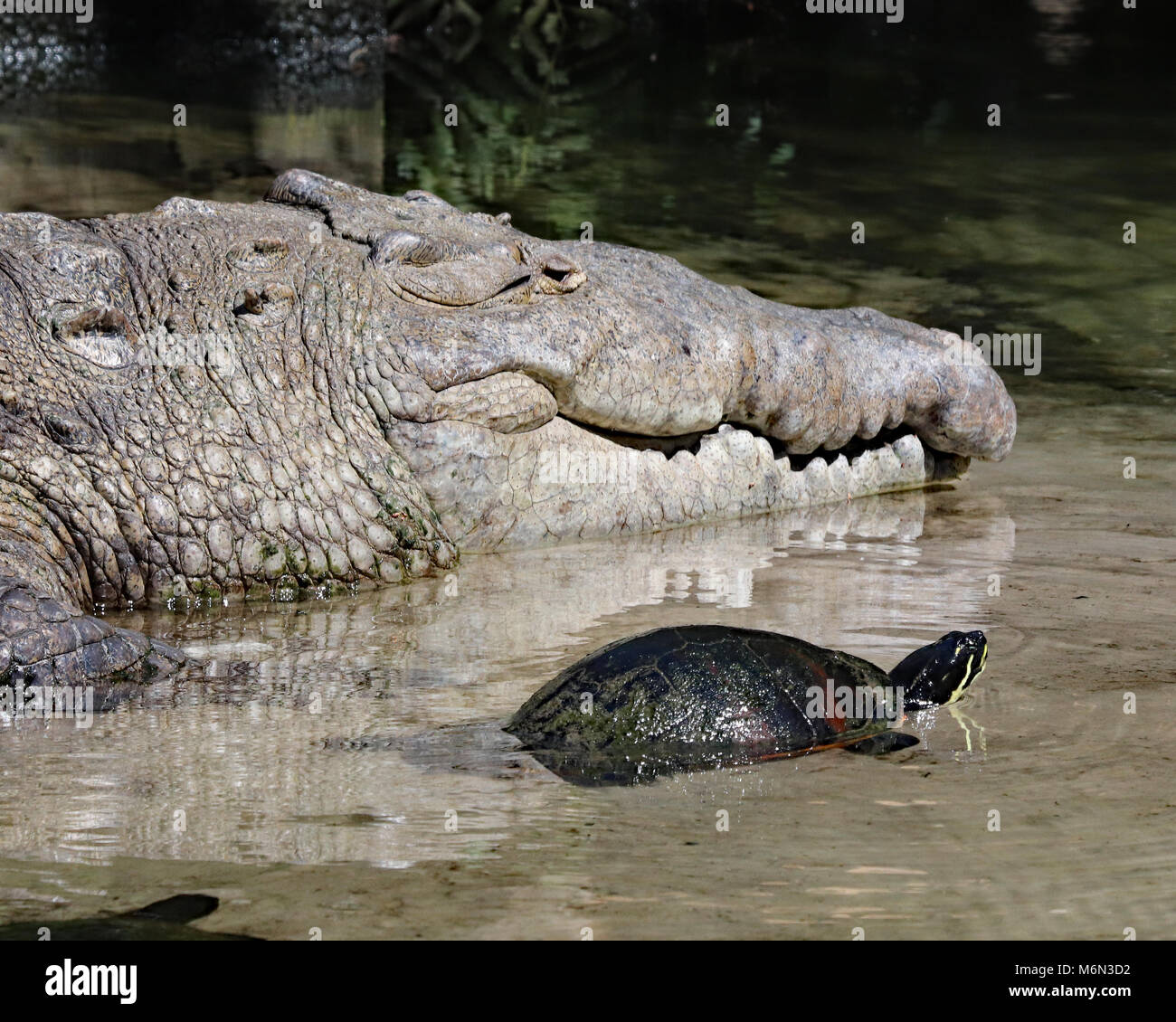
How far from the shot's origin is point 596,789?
12.1ft

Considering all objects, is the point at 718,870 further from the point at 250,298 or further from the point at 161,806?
the point at 250,298

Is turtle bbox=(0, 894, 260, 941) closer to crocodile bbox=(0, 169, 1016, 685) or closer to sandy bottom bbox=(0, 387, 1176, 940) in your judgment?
sandy bottom bbox=(0, 387, 1176, 940)

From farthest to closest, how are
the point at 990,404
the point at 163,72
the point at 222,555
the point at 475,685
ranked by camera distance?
the point at 163,72 → the point at 990,404 → the point at 222,555 → the point at 475,685

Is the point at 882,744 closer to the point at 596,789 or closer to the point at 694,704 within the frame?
the point at 694,704

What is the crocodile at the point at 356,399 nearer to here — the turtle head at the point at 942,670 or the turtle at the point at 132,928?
the turtle at the point at 132,928

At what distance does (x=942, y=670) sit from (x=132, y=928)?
217cm

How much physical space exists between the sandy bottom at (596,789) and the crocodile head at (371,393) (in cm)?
24

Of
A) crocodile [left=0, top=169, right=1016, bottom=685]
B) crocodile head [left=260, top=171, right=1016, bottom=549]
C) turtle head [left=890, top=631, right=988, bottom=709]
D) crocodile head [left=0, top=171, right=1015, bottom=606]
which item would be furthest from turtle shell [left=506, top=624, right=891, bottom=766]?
crocodile head [left=260, top=171, right=1016, bottom=549]

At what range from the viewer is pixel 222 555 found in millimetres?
5238

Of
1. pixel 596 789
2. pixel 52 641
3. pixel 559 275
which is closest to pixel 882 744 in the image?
pixel 596 789

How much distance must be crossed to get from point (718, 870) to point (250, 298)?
2.94 m

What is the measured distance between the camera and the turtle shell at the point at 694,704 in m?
3.89

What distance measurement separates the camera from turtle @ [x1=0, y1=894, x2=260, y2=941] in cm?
293
